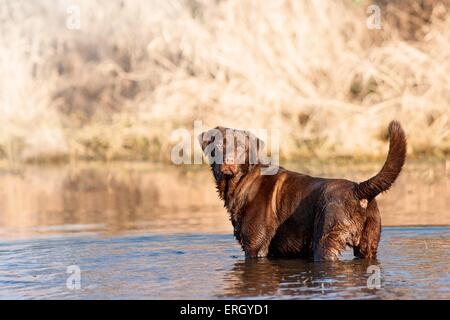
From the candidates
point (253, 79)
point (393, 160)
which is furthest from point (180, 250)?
point (253, 79)

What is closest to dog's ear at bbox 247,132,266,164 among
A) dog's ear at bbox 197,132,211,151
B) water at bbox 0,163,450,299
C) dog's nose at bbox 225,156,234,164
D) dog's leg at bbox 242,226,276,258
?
dog's nose at bbox 225,156,234,164

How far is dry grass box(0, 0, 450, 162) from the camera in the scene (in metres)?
17.7

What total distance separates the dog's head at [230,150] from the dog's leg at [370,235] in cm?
131

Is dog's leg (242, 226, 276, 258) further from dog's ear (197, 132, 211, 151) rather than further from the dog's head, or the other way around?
dog's ear (197, 132, 211, 151)

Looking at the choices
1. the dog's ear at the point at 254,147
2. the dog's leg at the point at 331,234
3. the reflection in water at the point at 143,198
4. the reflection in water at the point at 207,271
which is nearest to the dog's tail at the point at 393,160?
the dog's leg at the point at 331,234

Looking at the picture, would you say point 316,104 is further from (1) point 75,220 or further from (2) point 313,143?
(1) point 75,220

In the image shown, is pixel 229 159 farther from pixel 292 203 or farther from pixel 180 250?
pixel 180 250

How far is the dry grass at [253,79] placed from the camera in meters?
17.7

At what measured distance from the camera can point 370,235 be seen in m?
8.12

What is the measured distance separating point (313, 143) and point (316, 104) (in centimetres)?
81

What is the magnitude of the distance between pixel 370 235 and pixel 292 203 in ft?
2.72

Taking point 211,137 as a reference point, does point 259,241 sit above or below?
below

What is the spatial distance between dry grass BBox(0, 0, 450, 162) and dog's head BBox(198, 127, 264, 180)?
8.84 m
